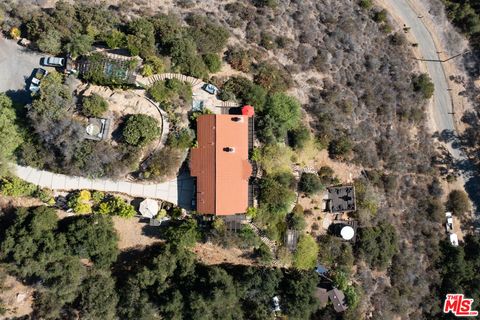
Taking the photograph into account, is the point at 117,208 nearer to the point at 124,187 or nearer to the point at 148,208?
the point at 124,187

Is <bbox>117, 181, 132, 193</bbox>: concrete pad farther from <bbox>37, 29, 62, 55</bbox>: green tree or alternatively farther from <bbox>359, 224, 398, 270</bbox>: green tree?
Answer: <bbox>359, 224, 398, 270</bbox>: green tree

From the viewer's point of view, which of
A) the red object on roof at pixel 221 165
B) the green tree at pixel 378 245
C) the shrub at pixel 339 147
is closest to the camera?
the red object on roof at pixel 221 165

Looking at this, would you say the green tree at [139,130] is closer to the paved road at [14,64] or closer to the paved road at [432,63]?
the paved road at [14,64]

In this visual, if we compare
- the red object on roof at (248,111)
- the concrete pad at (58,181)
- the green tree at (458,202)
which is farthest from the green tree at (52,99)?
the green tree at (458,202)

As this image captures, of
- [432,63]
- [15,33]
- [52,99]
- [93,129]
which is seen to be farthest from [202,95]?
[432,63]

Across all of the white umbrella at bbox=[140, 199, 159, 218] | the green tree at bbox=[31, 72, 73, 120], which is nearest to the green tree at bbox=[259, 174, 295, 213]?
the white umbrella at bbox=[140, 199, 159, 218]

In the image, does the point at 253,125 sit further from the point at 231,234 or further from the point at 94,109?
the point at 94,109
